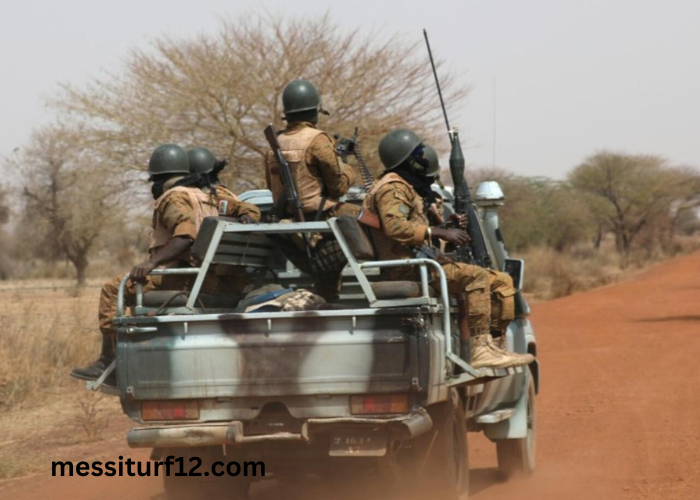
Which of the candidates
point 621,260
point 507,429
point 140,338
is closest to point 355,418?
point 140,338

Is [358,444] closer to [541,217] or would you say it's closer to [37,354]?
[37,354]

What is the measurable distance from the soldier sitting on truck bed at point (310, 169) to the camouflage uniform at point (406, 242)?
0.44 meters

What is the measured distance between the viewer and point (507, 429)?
8352 millimetres

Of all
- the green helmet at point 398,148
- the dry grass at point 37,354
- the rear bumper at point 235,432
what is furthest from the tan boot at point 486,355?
the dry grass at point 37,354

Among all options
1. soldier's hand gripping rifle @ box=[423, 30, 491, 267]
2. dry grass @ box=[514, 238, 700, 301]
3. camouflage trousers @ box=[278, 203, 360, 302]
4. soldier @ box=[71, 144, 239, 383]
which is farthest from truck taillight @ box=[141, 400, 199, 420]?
dry grass @ box=[514, 238, 700, 301]

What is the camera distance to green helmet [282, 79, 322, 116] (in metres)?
7.74

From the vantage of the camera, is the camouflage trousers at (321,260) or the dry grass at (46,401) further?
the dry grass at (46,401)

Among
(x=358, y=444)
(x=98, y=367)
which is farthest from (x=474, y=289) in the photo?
(x=98, y=367)

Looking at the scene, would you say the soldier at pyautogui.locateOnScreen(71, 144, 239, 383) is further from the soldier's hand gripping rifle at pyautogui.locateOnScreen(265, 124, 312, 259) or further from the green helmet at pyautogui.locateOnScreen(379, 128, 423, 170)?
the green helmet at pyautogui.locateOnScreen(379, 128, 423, 170)

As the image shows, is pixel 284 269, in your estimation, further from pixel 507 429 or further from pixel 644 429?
pixel 644 429

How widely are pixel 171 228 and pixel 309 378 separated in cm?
178

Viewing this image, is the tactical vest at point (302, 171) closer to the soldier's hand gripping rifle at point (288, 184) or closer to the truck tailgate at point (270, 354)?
the soldier's hand gripping rifle at point (288, 184)

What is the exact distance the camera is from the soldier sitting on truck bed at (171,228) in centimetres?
736

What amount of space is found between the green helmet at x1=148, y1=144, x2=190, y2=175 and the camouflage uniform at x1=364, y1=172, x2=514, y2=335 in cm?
142
